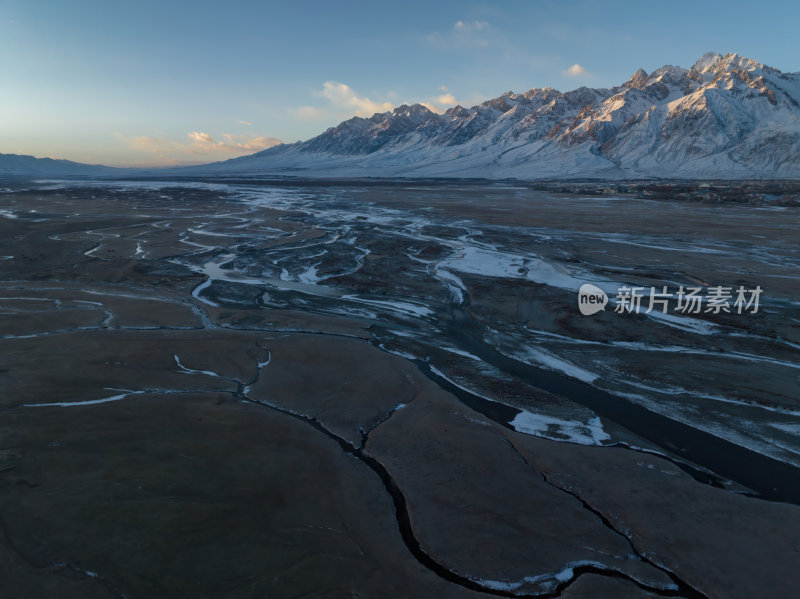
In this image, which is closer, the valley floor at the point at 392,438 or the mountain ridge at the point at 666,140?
the valley floor at the point at 392,438

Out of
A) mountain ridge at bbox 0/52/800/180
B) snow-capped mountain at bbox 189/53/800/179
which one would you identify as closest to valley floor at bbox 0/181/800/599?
mountain ridge at bbox 0/52/800/180

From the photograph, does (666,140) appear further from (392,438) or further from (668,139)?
(392,438)

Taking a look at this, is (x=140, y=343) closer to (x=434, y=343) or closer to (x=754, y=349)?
(x=434, y=343)

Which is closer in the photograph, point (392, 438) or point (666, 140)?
point (392, 438)

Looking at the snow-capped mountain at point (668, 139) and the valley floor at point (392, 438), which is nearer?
the valley floor at point (392, 438)

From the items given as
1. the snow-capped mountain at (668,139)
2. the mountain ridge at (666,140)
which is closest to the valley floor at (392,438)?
the mountain ridge at (666,140)

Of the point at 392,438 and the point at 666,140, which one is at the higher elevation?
the point at 666,140

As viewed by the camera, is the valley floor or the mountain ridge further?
the mountain ridge

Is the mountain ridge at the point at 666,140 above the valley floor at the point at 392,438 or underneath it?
above

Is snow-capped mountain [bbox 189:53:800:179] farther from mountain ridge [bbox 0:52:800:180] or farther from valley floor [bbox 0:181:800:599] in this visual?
valley floor [bbox 0:181:800:599]

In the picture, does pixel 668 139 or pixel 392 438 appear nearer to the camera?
pixel 392 438

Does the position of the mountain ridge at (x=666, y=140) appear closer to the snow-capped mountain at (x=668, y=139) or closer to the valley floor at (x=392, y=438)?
the snow-capped mountain at (x=668, y=139)

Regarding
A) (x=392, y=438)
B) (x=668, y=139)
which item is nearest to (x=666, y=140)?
(x=668, y=139)
